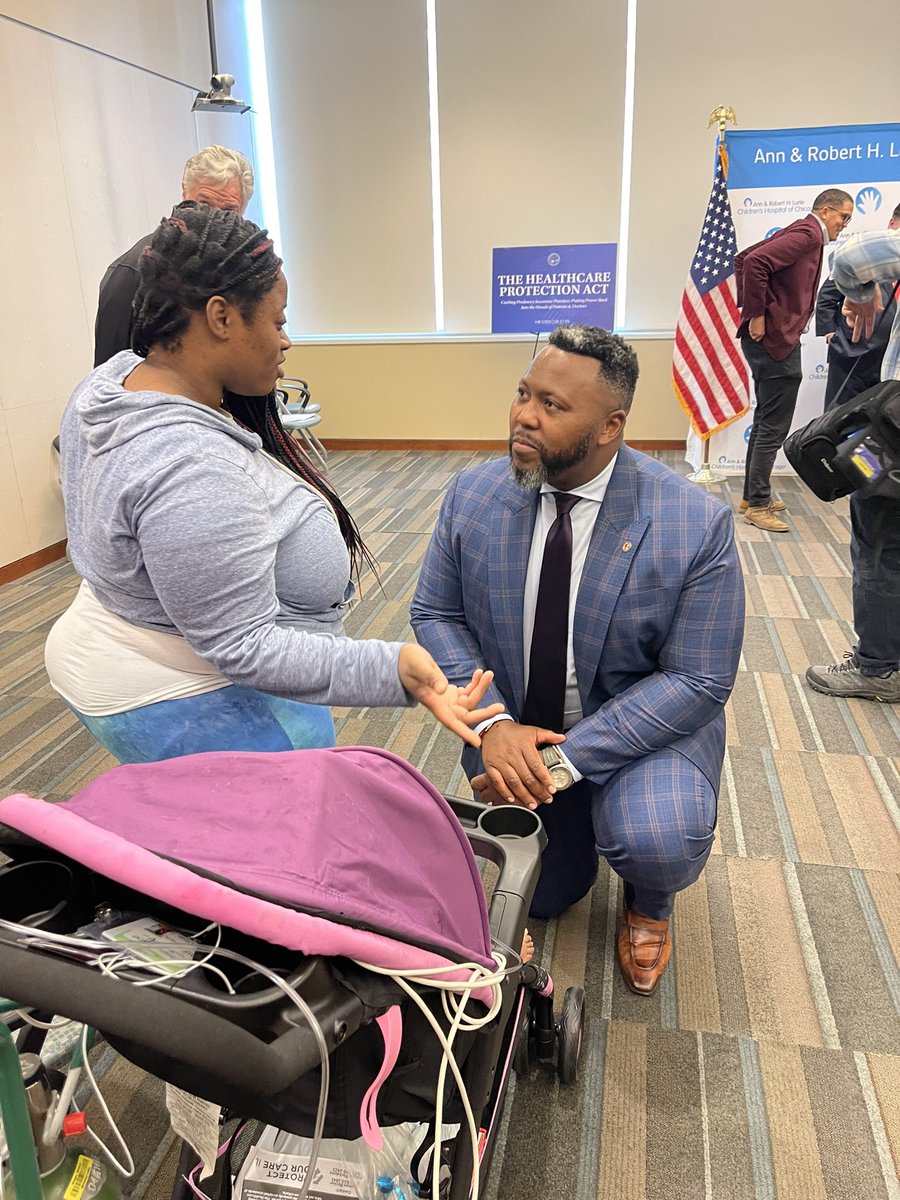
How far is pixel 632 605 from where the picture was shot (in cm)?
150

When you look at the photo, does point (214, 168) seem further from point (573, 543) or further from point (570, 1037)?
point (570, 1037)

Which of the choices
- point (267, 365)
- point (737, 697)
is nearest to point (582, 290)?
point (737, 697)

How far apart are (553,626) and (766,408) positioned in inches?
141

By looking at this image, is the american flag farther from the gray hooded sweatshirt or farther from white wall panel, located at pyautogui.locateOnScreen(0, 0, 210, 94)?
the gray hooded sweatshirt

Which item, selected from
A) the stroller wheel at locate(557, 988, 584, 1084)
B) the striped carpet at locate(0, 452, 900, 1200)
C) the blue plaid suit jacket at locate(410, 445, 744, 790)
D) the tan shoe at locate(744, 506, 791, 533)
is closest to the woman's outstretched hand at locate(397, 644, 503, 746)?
the blue plaid suit jacket at locate(410, 445, 744, 790)

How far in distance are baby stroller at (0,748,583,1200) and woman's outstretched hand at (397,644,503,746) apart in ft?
0.52

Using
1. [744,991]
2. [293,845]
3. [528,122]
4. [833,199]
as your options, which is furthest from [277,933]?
[528,122]

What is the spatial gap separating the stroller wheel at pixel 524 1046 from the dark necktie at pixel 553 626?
0.54m

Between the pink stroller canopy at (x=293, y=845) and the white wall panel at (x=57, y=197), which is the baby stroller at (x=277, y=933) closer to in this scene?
the pink stroller canopy at (x=293, y=845)

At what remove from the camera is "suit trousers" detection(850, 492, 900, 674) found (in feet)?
8.13

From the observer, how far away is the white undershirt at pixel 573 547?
5.05 ft

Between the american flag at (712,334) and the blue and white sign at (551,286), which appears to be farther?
the blue and white sign at (551,286)

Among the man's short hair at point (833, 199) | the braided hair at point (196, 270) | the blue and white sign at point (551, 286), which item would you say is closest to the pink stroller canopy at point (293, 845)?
the braided hair at point (196, 270)

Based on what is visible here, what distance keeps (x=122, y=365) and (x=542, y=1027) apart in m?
1.27
